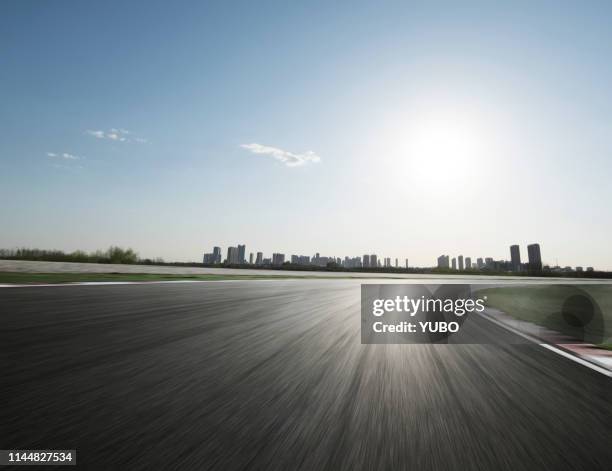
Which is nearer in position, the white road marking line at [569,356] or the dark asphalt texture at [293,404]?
the dark asphalt texture at [293,404]

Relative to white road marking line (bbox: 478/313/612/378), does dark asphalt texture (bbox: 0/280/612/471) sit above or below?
above

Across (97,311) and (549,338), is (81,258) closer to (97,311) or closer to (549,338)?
(97,311)

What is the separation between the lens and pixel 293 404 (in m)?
3.02

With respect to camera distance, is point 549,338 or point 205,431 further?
point 549,338

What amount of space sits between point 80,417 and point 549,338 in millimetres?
8854

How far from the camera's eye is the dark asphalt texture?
2.16 m

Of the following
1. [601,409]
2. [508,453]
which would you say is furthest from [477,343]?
[508,453]

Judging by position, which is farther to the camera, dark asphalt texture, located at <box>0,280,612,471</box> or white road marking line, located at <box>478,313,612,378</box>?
white road marking line, located at <box>478,313,612,378</box>

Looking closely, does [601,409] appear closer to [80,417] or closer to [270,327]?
[80,417]

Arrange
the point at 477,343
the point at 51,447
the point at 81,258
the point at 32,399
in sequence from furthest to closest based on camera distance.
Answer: the point at 81,258
the point at 477,343
the point at 32,399
the point at 51,447

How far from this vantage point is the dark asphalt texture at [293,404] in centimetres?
216

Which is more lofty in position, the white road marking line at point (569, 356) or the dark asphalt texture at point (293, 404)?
the dark asphalt texture at point (293, 404)

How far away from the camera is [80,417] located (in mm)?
2598

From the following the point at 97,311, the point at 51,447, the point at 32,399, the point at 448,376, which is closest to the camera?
the point at 51,447
